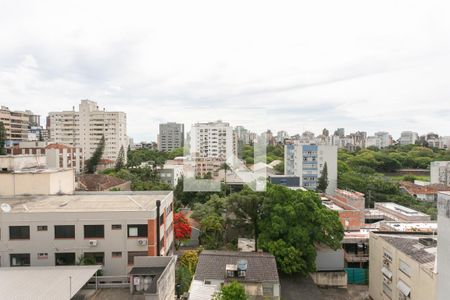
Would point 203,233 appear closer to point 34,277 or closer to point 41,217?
point 41,217

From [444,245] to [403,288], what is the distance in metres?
5.96

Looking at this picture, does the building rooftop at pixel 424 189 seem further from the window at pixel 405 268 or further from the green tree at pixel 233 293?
the green tree at pixel 233 293

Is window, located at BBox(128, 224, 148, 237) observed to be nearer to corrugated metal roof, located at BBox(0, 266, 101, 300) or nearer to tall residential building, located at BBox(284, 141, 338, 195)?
corrugated metal roof, located at BBox(0, 266, 101, 300)

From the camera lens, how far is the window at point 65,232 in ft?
29.9

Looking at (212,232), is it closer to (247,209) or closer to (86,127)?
(247,209)

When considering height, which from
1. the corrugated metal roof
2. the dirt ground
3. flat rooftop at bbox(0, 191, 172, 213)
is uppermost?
flat rooftop at bbox(0, 191, 172, 213)

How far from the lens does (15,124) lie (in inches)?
1599

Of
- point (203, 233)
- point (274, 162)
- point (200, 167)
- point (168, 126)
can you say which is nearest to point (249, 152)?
point (200, 167)

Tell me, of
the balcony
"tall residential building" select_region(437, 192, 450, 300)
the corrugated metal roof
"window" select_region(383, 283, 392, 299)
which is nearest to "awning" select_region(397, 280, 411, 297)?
"window" select_region(383, 283, 392, 299)

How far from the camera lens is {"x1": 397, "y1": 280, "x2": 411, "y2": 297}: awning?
9.04 meters

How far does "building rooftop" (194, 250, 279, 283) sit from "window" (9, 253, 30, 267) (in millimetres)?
4796

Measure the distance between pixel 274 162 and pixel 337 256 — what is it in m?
26.7

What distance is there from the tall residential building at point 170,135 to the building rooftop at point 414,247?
197 ft

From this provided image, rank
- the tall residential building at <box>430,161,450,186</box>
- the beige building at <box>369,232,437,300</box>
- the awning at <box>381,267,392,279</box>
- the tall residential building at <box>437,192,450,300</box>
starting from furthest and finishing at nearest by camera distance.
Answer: the tall residential building at <box>430,161,450,186</box> < the awning at <box>381,267,392,279</box> < the beige building at <box>369,232,437,300</box> < the tall residential building at <box>437,192,450,300</box>
